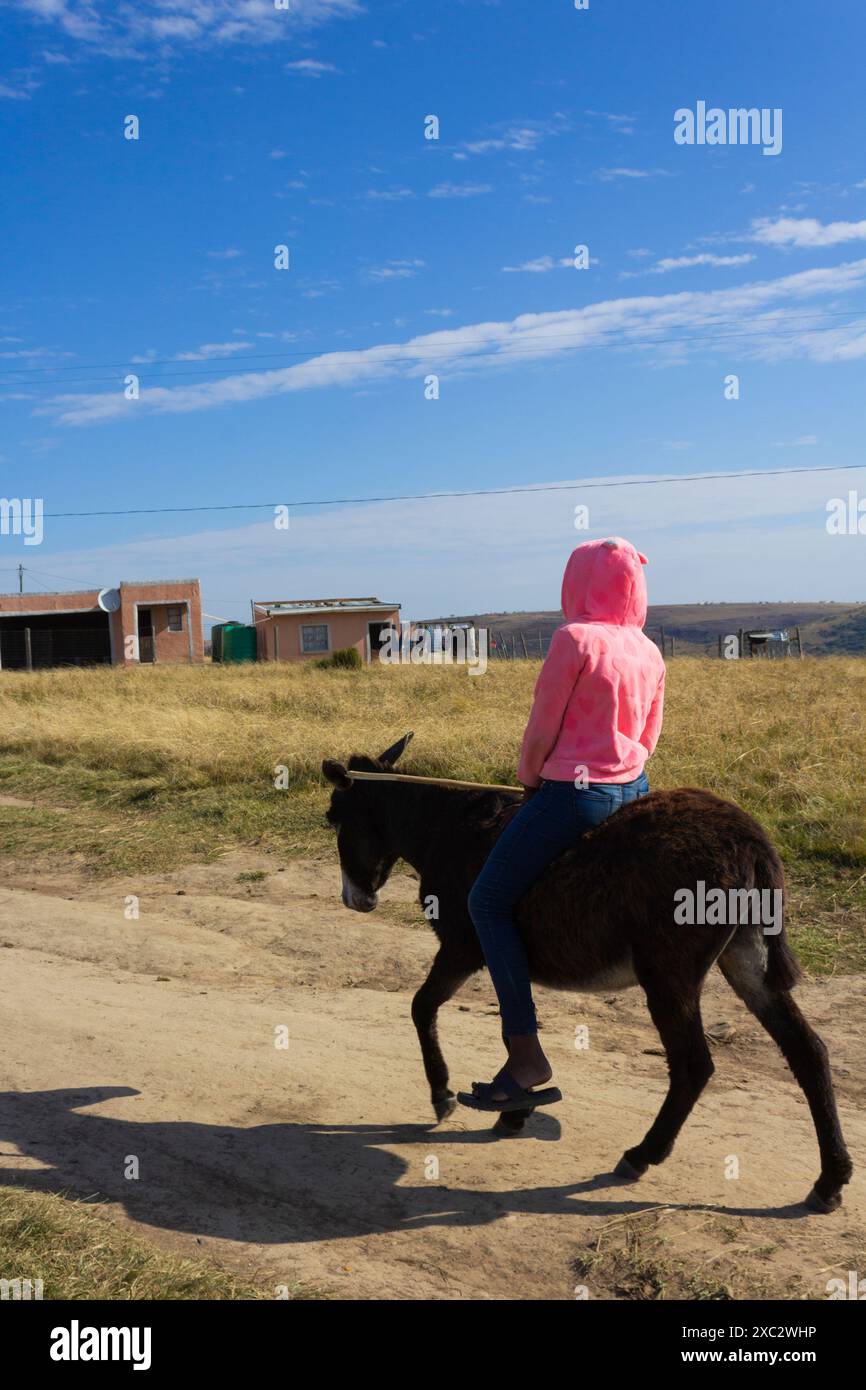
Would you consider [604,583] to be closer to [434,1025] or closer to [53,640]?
[434,1025]

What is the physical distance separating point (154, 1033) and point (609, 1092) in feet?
8.26

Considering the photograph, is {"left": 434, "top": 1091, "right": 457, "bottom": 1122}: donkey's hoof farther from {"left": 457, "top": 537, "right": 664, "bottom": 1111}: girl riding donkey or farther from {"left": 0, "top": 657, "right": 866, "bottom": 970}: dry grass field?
{"left": 0, "top": 657, "right": 866, "bottom": 970}: dry grass field

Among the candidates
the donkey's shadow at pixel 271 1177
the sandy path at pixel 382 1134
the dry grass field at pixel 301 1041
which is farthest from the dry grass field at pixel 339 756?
the donkey's shadow at pixel 271 1177

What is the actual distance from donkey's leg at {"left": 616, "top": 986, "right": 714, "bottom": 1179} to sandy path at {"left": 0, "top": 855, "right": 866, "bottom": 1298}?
19cm

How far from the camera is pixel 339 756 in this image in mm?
12008

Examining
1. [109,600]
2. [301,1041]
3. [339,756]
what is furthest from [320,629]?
[301,1041]

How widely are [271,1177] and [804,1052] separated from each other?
7.09 ft

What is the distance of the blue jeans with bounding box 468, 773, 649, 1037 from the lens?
13.6 feet

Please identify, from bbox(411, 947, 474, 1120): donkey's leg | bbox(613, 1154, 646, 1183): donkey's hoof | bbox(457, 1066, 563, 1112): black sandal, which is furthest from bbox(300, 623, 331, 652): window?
bbox(613, 1154, 646, 1183): donkey's hoof

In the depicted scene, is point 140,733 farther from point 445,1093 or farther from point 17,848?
point 445,1093

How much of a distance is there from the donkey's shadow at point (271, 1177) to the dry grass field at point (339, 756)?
313 cm

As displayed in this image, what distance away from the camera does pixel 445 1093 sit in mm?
4734

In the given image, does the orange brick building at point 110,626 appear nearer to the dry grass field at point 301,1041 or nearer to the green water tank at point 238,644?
the green water tank at point 238,644
